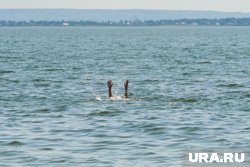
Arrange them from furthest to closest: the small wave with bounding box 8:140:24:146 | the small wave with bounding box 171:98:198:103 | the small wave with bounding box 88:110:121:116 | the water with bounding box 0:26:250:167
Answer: the small wave with bounding box 171:98:198:103, the small wave with bounding box 88:110:121:116, the small wave with bounding box 8:140:24:146, the water with bounding box 0:26:250:167

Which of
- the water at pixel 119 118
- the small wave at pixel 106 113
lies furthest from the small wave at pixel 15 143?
the small wave at pixel 106 113

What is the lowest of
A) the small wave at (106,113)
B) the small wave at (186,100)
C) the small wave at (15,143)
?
the small wave at (186,100)

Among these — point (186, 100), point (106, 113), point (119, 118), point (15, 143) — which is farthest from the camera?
point (186, 100)

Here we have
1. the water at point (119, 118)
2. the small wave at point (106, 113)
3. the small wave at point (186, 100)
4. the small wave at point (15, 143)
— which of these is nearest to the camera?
the water at point (119, 118)

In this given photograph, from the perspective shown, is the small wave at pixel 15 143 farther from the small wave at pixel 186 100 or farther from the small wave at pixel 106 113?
the small wave at pixel 186 100

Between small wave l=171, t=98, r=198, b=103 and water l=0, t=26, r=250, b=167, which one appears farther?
small wave l=171, t=98, r=198, b=103

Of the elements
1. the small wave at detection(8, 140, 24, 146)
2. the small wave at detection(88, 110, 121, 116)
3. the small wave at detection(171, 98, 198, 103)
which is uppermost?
the small wave at detection(8, 140, 24, 146)

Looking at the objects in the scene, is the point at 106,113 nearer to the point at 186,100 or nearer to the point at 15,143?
the point at 186,100

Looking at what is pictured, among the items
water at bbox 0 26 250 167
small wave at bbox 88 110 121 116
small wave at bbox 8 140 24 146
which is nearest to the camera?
water at bbox 0 26 250 167

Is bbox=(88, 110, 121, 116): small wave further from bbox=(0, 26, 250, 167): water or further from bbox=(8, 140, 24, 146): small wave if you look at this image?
bbox=(8, 140, 24, 146): small wave

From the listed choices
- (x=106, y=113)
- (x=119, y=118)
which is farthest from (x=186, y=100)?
(x=119, y=118)

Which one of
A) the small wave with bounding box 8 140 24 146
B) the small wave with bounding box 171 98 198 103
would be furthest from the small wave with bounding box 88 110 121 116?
the small wave with bounding box 8 140 24 146

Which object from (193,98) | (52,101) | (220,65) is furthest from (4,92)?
(220,65)

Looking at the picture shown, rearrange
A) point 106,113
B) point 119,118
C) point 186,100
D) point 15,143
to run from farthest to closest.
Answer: point 186,100 → point 106,113 → point 119,118 → point 15,143
